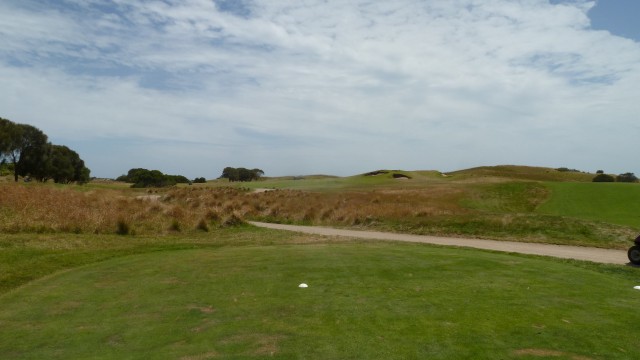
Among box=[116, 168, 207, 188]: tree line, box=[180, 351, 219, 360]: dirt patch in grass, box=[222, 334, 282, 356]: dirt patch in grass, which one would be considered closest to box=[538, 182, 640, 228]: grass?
box=[222, 334, 282, 356]: dirt patch in grass

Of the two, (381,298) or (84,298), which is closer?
(381,298)

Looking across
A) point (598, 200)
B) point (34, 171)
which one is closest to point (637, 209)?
point (598, 200)

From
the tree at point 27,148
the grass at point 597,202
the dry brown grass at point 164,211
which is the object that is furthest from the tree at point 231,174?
the grass at point 597,202

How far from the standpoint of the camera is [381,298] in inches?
348

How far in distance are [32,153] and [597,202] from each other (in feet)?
221

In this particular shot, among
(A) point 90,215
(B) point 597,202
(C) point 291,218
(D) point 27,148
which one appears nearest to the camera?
(A) point 90,215

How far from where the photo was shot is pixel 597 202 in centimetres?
3759

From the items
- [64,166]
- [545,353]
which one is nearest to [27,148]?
[64,166]

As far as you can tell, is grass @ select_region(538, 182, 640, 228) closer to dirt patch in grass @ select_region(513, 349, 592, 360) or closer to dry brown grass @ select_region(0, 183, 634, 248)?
dry brown grass @ select_region(0, 183, 634, 248)

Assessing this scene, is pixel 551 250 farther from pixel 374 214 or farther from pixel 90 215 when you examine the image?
pixel 90 215

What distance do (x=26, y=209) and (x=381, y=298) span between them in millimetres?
20469

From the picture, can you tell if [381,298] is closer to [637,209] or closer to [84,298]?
[84,298]

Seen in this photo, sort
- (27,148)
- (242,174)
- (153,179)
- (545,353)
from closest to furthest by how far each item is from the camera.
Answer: (545,353) < (27,148) < (153,179) < (242,174)

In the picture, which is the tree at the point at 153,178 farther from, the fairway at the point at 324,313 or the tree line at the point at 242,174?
the fairway at the point at 324,313
